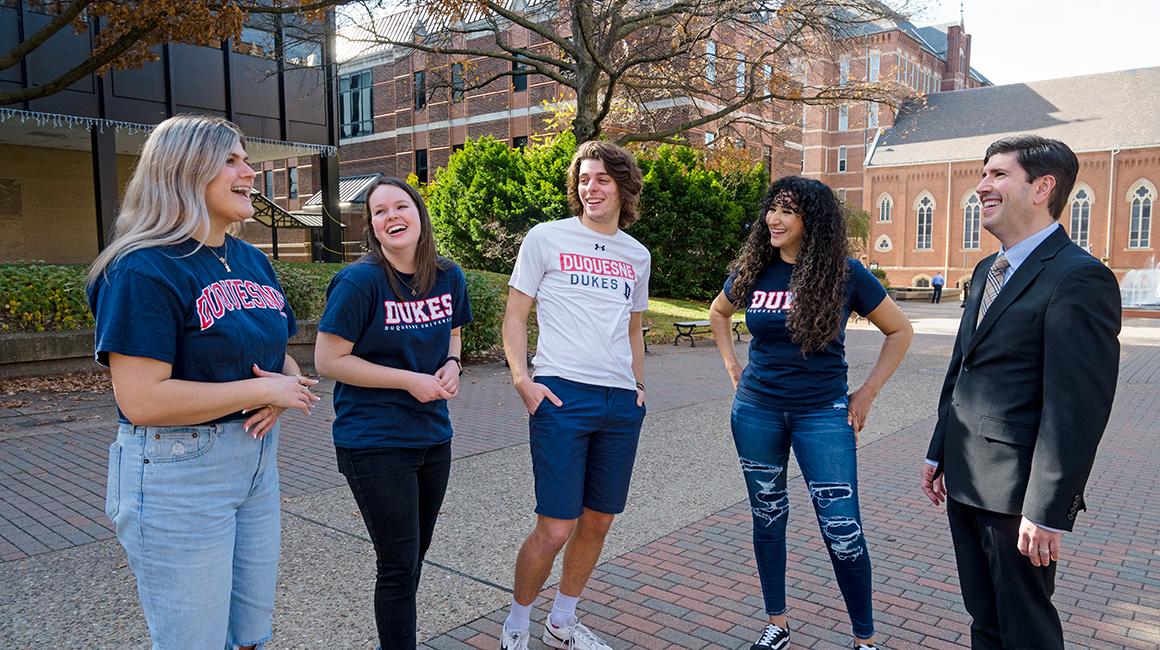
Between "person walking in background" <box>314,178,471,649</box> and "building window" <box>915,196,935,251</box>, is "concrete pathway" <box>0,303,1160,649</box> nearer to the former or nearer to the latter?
"person walking in background" <box>314,178,471,649</box>

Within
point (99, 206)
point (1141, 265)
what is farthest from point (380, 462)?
point (1141, 265)

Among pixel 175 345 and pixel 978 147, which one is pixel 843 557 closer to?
pixel 175 345

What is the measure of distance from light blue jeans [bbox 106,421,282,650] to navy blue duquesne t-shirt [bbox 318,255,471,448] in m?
0.52

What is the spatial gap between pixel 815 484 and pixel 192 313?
2435 millimetres

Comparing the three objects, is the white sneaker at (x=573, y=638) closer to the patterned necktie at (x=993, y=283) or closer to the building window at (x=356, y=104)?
the patterned necktie at (x=993, y=283)

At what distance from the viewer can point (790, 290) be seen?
328cm

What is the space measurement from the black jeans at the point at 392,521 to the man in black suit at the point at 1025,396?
1839 millimetres

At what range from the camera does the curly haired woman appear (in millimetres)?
3230

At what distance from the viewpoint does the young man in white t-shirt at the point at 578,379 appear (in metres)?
3.11

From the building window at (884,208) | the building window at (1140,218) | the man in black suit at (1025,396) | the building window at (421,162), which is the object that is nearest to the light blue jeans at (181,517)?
the man in black suit at (1025,396)

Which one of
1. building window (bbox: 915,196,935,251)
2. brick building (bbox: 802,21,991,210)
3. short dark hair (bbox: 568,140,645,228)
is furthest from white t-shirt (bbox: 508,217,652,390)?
brick building (bbox: 802,21,991,210)

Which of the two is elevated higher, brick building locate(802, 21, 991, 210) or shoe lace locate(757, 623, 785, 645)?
brick building locate(802, 21, 991, 210)

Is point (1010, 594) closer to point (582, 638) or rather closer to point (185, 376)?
point (582, 638)

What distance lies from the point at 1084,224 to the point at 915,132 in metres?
14.5
